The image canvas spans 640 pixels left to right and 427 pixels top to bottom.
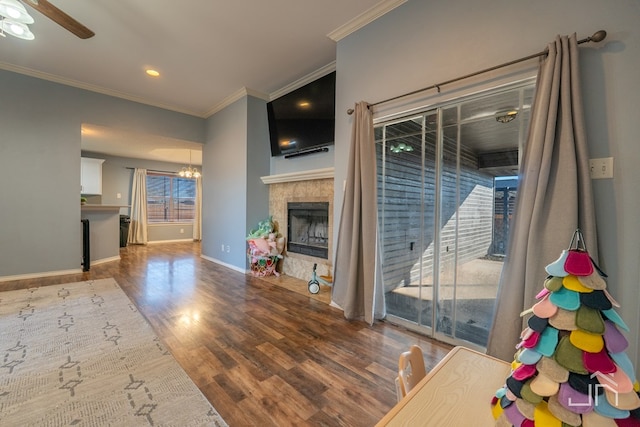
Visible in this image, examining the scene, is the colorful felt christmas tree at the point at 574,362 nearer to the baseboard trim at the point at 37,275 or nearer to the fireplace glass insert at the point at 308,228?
the fireplace glass insert at the point at 308,228

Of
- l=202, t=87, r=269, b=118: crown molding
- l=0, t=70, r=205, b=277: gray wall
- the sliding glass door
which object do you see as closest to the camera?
the sliding glass door

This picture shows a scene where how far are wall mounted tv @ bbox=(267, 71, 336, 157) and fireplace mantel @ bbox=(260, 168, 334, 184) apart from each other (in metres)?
0.36

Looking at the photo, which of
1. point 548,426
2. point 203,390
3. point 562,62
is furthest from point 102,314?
point 562,62

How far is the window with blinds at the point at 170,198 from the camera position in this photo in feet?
27.0

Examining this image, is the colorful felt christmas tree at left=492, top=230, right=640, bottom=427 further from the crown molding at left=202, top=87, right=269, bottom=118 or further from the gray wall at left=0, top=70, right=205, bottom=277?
the gray wall at left=0, top=70, right=205, bottom=277

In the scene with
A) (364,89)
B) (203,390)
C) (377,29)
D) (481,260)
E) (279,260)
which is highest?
(377,29)

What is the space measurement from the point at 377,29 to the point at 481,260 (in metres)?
2.36

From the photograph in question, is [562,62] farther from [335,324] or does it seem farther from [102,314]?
[102,314]

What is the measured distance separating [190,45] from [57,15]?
134 cm

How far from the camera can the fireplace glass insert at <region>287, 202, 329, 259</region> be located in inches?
157

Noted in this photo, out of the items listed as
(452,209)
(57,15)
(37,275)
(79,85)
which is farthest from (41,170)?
(452,209)

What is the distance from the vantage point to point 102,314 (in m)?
2.75

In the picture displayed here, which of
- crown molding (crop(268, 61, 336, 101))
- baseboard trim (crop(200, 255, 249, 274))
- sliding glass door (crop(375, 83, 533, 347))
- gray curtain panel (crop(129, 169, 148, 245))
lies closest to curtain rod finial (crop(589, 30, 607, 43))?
sliding glass door (crop(375, 83, 533, 347))

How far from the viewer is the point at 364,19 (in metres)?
2.68
